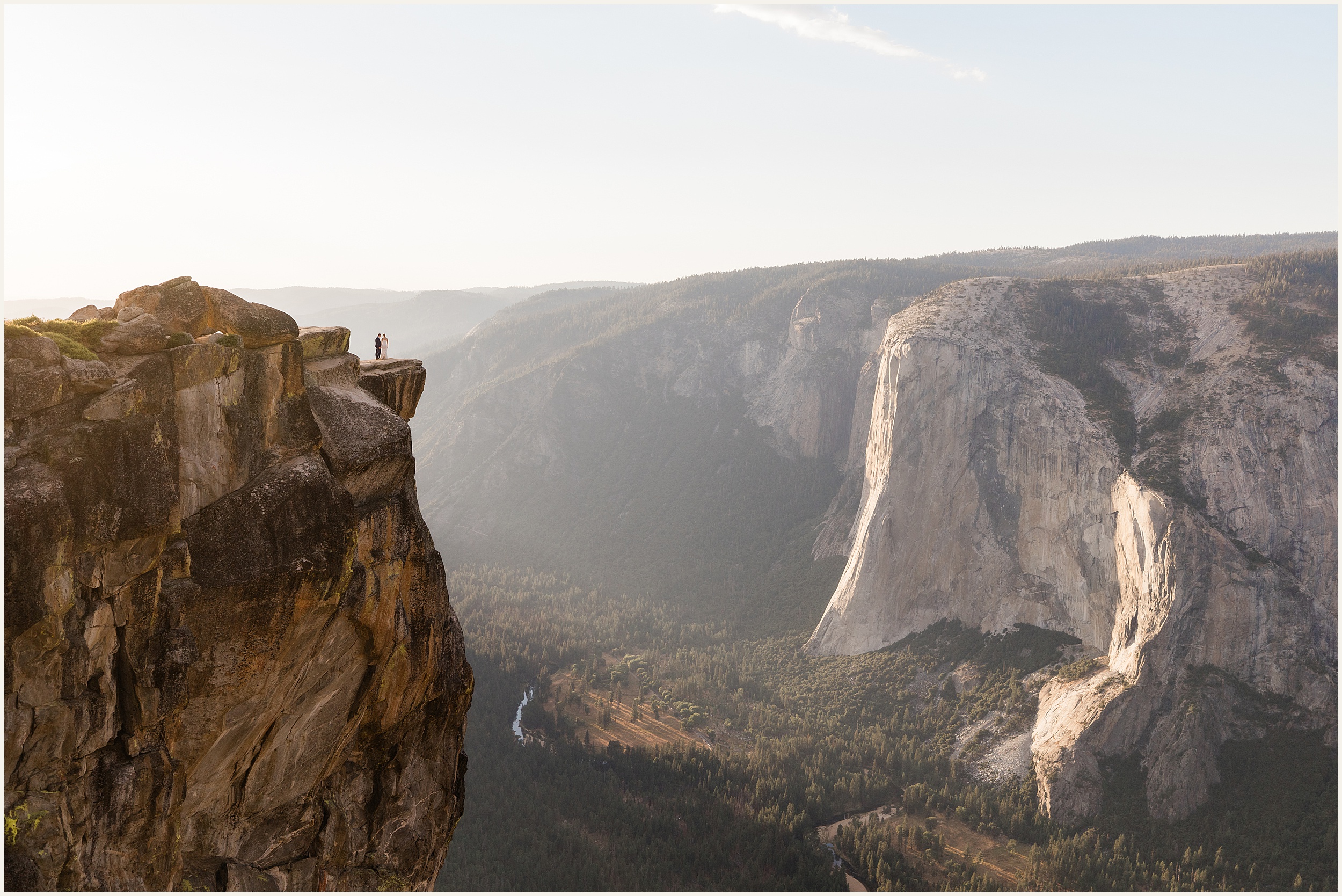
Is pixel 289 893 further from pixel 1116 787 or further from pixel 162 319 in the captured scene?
pixel 1116 787

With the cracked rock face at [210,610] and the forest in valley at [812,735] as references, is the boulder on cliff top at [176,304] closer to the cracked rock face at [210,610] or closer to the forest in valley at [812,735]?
the cracked rock face at [210,610]

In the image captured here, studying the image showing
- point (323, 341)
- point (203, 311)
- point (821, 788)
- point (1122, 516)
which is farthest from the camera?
point (1122, 516)

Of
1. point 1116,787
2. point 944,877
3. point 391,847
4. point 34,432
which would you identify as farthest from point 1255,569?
point 34,432

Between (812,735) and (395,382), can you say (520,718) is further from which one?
(395,382)

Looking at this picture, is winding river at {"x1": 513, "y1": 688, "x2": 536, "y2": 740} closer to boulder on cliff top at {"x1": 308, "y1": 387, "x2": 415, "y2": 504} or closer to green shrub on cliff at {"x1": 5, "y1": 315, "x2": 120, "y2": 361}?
boulder on cliff top at {"x1": 308, "y1": 387, "x2": 415, "y2": 504}

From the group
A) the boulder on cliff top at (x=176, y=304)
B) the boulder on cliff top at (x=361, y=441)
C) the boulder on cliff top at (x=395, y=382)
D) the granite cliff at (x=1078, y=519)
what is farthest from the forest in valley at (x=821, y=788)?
the boulder on cliff top at (x=176, y=304)

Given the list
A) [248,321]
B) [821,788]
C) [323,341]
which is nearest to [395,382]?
[323,341]
